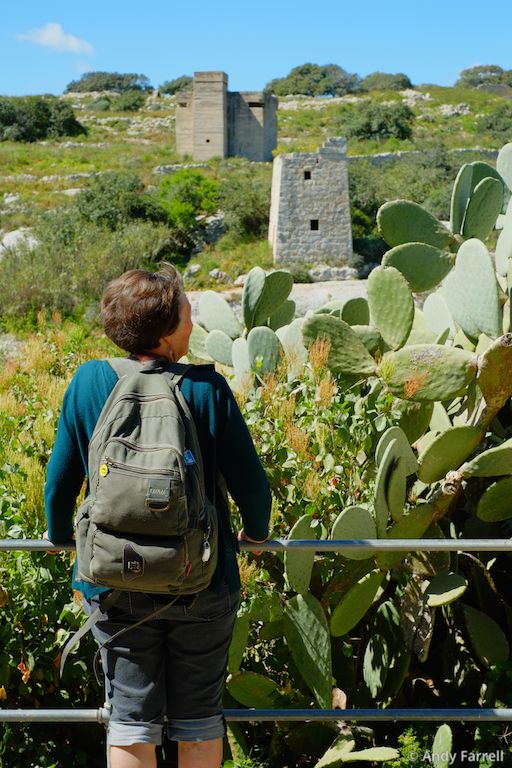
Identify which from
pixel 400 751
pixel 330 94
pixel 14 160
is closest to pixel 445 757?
pixel 400 751

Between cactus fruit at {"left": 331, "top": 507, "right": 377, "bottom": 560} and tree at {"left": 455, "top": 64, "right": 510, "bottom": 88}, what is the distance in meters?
64.6

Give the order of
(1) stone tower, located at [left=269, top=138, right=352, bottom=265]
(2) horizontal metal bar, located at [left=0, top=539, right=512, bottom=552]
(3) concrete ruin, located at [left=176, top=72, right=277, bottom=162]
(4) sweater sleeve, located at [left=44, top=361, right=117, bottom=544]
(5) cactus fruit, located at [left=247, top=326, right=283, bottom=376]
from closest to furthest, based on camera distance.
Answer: (4) sweater sleeve, located at [left=44, top=361, right=117, bottom=544], (2) horizontal metal bar, located at [left=0, top=539, right=512, bottom=552], (5) cactus fruit, located at [left=247, top=326, right=283, bottom=376], (1) stone tower, located at [left=269, top=138, right=352, bottom=265], (3) concrete ruin, located at [left=176, top=72, right=277, bottom=162]

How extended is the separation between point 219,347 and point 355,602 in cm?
152

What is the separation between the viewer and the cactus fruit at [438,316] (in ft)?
10.6

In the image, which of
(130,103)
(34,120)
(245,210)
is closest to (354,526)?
(245,210)

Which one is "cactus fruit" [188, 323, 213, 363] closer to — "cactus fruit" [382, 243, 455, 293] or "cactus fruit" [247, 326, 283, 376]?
"cactus fruit" [247, 326, 283, 376]

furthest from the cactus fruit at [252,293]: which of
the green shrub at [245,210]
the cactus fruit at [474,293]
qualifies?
the green shrub at [245,210]

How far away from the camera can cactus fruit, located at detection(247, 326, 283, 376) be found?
3.00 m

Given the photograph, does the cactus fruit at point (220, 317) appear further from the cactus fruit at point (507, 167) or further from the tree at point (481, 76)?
the tree at point (481, 76)

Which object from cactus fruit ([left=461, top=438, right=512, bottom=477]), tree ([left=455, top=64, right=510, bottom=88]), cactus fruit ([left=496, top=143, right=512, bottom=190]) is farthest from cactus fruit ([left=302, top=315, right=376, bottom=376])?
tree ([left=455, top=64, right=510, bottom=88])

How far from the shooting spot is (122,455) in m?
1.28

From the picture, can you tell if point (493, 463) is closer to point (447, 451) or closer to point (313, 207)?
point (447, 451)

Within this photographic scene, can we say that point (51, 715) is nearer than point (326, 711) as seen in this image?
Yes

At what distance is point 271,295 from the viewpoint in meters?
3.36
